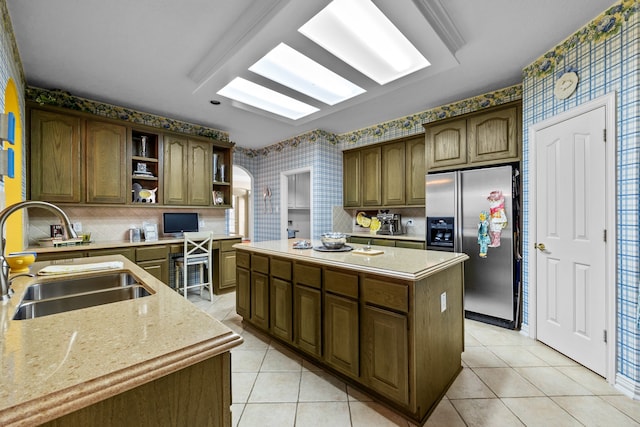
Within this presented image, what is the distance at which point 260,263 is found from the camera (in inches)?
99.7

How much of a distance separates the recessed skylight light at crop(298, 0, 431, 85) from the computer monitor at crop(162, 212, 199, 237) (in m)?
3.12

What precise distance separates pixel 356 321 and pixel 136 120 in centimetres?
386

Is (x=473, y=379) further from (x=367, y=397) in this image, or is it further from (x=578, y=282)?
(x=578, y=282)

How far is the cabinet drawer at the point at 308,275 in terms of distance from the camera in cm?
199

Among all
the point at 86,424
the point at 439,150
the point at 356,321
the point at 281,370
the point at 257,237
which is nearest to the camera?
the point at 86,424

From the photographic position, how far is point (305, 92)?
9.62ft

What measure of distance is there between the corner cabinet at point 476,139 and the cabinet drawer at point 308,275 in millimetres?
2241

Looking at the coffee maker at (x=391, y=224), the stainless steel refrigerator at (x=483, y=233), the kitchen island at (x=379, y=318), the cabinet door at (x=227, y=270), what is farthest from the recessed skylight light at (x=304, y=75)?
the cabinet door at (x=227, y=270)

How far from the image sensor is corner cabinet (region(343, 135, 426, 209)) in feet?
12.6

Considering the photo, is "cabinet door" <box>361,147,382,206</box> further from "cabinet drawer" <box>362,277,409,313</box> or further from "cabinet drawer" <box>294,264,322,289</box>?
"cabinet drawer" <box>362,277,409,313</box>

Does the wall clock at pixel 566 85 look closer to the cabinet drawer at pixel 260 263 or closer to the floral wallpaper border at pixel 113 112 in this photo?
the cabinet drawer at pixel 260 263

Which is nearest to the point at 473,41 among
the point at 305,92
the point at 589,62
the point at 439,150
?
the point at 589,62

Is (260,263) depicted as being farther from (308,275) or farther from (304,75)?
(304,75)

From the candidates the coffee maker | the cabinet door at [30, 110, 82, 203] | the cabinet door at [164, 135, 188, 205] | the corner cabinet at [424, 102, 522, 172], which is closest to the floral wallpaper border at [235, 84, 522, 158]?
the corner cabinet at [424, 102, 522, 172]
